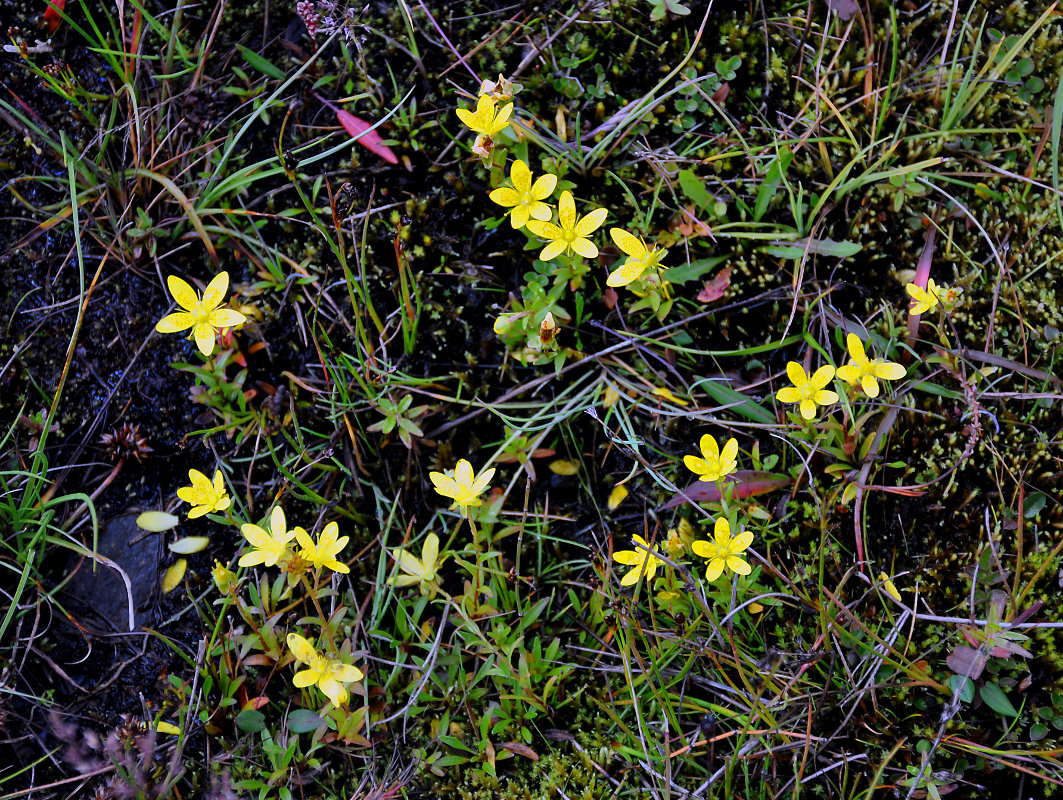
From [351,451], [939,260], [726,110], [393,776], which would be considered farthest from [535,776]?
[726,110]

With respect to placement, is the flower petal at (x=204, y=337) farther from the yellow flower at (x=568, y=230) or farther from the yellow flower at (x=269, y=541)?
the yellow flower at (x=568, y=230)

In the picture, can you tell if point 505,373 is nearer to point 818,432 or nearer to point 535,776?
point 818,432

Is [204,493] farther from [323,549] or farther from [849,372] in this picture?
[849,372]

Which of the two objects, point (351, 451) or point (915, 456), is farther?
point (351, 451)

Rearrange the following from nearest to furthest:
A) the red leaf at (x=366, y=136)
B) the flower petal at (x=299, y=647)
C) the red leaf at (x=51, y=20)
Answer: the flower petal at (x=299, y=647)
the red leaf at (x=366, y=136)
the red leaf at (x=51, y=20)

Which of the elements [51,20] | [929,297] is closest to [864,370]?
[929,297]

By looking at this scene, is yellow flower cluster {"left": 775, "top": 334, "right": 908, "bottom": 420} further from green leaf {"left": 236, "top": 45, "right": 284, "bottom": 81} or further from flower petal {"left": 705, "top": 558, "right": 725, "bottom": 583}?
green leaf {"left": 236, "top": 45, "right": 284, "bottom": 81}

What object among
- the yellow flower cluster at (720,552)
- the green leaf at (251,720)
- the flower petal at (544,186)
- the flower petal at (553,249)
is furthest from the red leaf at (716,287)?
the green leaf at (251,720)
